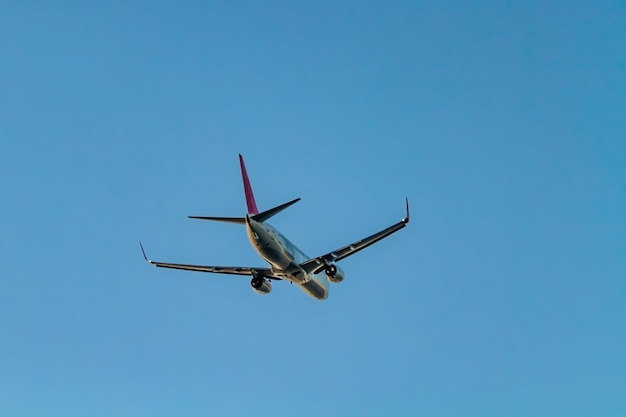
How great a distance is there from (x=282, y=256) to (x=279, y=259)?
1.08ft

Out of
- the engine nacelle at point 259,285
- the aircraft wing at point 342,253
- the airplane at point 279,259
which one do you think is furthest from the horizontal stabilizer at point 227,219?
the engine nacelle at point 259,285

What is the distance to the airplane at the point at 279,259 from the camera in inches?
2203

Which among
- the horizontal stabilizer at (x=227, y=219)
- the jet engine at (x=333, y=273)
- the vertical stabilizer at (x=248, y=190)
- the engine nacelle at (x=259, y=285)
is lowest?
the horizontal stabilizer at (x=227, y=219)

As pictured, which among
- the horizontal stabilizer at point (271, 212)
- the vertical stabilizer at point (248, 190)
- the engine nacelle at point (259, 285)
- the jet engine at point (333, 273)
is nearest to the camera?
the horizontal stabilizer at point (271, 212)

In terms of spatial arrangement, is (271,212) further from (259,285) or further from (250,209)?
(259,285)

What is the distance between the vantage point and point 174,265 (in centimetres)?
6912

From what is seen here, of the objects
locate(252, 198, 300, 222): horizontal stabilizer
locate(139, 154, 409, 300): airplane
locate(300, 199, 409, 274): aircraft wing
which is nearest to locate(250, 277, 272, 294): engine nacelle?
locate(139, 154, 409, 300): airplane

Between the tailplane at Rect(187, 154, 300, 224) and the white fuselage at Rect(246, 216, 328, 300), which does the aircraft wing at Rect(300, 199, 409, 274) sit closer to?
the white fuselage at Rect(246, 216, 328, 300)

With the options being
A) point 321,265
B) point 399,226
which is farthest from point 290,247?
point 399,226

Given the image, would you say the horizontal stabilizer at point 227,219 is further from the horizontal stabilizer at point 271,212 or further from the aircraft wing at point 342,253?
the aircraft wing at point 342,253

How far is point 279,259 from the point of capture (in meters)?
60.0

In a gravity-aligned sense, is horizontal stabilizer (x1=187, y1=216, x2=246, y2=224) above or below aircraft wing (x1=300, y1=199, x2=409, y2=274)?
below

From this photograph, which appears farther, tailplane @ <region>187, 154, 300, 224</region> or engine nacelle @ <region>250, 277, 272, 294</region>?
engine nacelle @ <region>250, 277, 272, 294</region>

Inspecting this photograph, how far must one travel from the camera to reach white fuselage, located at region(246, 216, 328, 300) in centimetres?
5648
